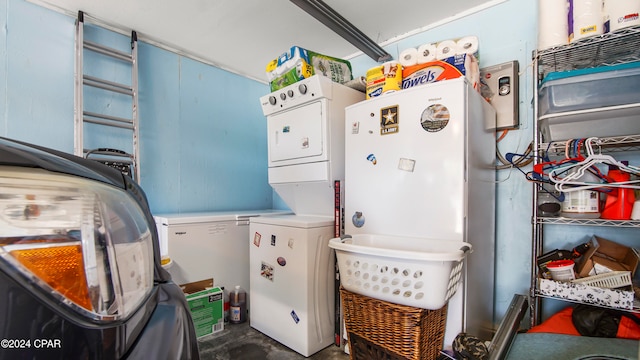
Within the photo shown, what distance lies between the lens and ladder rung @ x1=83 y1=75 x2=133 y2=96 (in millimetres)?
2030

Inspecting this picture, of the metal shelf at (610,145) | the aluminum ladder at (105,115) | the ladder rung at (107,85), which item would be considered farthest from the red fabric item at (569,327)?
the ladder rung at (107,85)

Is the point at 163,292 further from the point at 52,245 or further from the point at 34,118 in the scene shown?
the point at 34,118

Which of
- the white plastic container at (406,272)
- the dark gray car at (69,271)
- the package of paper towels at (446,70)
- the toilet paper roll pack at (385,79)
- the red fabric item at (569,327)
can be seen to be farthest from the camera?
the toilet paper roll pack at (385,79)

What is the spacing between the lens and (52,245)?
360 mm

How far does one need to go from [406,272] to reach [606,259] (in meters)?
0.97

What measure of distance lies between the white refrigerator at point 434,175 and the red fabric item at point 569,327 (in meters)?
0.29

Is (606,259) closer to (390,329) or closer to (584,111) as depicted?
(584,111)

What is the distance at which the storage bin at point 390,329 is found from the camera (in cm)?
117

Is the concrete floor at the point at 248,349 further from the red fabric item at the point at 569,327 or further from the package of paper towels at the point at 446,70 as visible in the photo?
the package of paper towels at the point at 446,70

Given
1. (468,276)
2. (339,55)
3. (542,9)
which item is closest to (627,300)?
(468,276)

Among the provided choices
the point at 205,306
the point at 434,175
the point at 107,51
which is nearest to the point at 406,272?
the point at 434,175

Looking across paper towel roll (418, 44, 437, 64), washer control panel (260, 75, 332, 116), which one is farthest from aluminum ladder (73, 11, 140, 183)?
paper towel roll (418, 44, 437, 64)

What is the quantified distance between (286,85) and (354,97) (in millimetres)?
491

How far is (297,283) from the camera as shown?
177 centimetres
